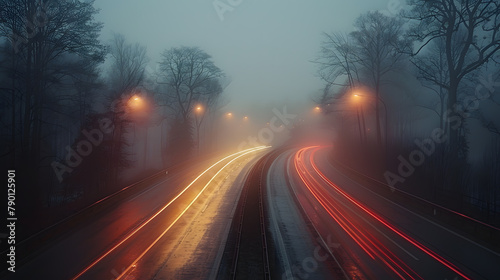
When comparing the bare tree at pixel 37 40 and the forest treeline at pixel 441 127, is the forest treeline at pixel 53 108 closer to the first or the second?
the bare tree at pixel 37 40

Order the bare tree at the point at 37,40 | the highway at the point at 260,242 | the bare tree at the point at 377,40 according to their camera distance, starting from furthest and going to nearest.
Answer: the bare tree at the point at 377,40 < the bare tree at the point at 37,40 < the highway at the point at 260,242

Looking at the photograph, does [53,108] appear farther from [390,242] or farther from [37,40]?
[390,242]

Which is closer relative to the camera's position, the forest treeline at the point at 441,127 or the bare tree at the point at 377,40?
the forest treeline at the point at 441,127

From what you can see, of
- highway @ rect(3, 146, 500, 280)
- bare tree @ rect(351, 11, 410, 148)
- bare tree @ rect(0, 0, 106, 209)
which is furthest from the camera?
bare tree @ rect(351, 11, 410, 148)

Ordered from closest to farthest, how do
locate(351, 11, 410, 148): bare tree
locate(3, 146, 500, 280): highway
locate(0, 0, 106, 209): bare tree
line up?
locate(3, 146, 500, 280): highway → locate(0, 0, 106, 209): bare tree → locate(351, 11, 410, 148): bare tree

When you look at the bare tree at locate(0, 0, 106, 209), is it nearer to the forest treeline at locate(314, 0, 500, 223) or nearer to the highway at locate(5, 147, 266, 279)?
the highway at locate(5, 147, 266, 279)

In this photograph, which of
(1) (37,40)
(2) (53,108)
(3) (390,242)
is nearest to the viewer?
(3) (390,242)

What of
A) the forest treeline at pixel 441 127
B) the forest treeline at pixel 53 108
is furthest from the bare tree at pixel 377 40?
the forest treeline at pixel 53 108

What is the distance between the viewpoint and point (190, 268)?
11117mm

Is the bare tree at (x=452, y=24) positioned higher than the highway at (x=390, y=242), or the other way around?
the bare tree at (x=452, y=24)

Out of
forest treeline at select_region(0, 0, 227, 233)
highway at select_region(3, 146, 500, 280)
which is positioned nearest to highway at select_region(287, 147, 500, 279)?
highway at select_region(3, 146, 500, 280)

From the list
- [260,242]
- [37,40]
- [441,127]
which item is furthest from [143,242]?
[441,127]

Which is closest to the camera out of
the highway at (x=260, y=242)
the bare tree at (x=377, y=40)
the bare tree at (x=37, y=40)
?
the highway at (x=260, y=242)

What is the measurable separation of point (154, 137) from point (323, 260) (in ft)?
228
